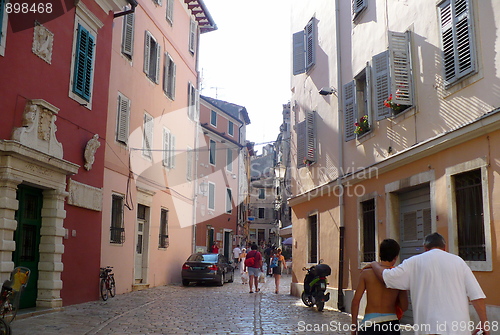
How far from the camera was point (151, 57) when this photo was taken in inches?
814

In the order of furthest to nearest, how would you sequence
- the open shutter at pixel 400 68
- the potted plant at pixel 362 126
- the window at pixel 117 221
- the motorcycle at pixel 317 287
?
the window at pixel 117 221, the motorcycle at pixel 317 287, the potted plant at pixel 362 126, the open shutter at pixel 400 68

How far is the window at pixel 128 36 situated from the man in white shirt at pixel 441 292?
1455cm

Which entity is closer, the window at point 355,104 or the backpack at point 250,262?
the window at point 355,104

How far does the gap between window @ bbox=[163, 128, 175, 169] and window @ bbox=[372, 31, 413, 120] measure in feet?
38.5

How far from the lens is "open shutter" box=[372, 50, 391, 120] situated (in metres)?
11.2

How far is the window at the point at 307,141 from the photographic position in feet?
54.5

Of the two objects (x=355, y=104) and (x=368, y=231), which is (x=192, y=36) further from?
(x=368, y=231)

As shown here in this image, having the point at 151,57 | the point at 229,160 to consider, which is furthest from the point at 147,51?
the point at 229,160

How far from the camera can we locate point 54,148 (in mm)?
12148

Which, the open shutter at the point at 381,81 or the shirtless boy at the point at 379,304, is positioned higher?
the open shutter at the point at 381,81

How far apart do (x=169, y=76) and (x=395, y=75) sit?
13558 millimetres

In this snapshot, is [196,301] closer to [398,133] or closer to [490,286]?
[398,133]

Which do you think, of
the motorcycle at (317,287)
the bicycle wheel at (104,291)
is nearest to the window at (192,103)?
the bicycle wheel at (104,291)

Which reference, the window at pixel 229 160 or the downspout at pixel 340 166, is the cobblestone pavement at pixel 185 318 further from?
the window at pixel 229 160
